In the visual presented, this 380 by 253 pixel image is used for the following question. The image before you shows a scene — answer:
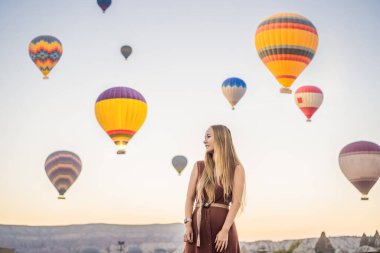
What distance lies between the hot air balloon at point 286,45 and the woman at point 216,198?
88.6 feet

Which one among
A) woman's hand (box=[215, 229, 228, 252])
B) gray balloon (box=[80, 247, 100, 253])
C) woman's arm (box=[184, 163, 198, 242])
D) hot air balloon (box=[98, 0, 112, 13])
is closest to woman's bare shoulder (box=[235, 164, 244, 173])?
woman's arm (box=[184, 163, 198, 242])

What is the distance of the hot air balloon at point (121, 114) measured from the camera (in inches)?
1426

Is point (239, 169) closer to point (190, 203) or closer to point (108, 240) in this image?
point (190, 203)

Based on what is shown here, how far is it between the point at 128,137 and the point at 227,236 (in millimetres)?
30881

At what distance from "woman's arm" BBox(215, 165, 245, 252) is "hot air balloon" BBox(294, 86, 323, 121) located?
3508 cm

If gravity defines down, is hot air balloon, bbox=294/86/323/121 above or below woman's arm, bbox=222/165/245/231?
above

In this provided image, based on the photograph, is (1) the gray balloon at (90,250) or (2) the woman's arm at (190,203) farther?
(1) the gray balloon at (90,250)

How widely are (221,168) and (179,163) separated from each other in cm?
4153

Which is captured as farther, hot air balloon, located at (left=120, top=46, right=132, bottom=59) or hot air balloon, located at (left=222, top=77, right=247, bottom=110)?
hot air balloon, located at (left=120, top=46, right=132, bottom=59)

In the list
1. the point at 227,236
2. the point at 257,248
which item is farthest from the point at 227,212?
the point at 257,248

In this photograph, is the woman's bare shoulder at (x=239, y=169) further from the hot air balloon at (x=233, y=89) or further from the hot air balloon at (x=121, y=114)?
the hot air balloon at (x=233, y=89)

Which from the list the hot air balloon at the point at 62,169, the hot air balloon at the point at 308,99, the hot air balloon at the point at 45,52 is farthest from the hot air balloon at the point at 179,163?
the hot air balloon at the point at 45,52

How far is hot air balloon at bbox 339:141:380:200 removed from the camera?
128 ft

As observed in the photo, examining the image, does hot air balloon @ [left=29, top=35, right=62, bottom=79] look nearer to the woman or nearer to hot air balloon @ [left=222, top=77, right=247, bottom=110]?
hot air balloon @ [left=222, top=77, right=247, bottom=110]
